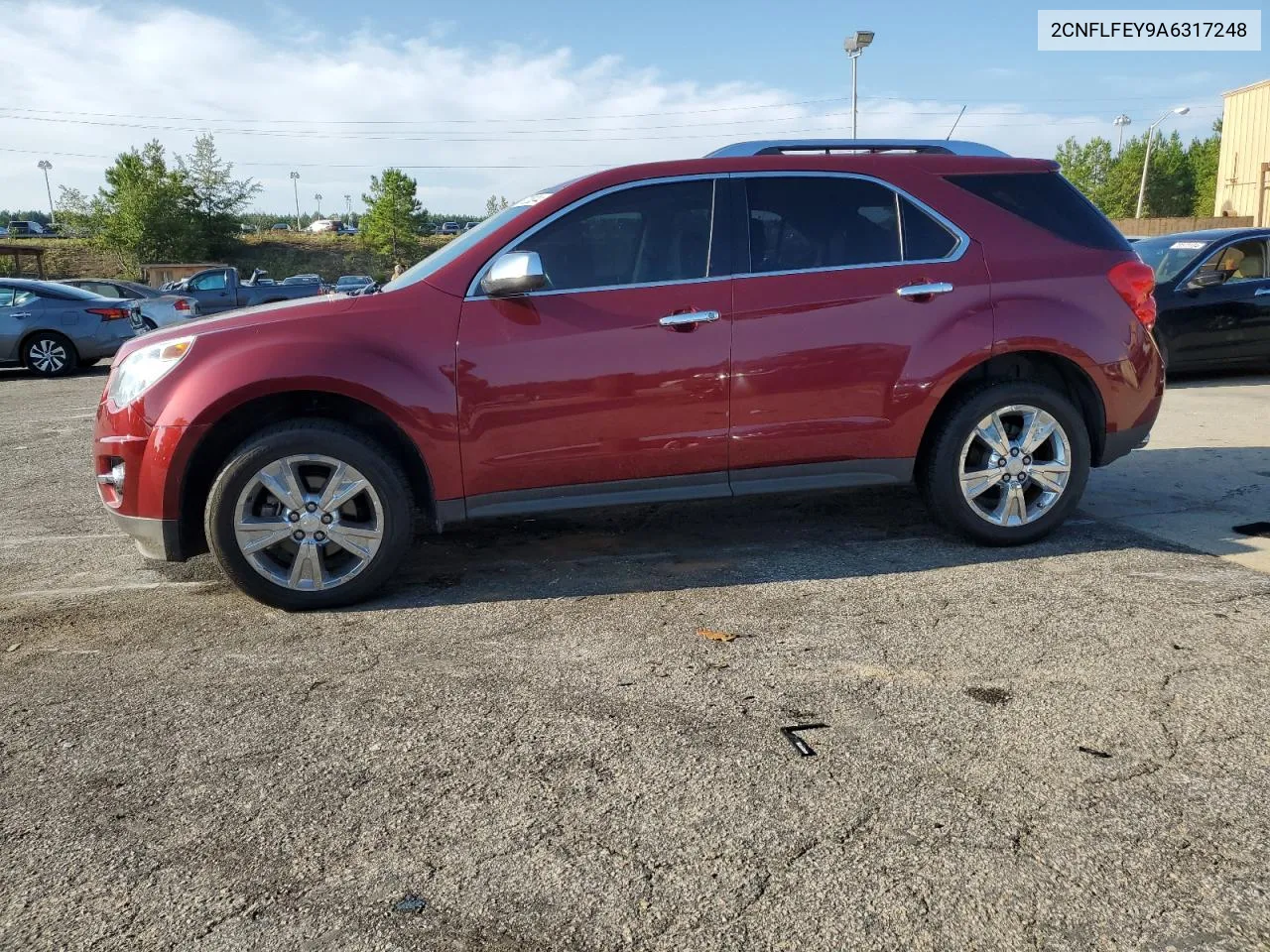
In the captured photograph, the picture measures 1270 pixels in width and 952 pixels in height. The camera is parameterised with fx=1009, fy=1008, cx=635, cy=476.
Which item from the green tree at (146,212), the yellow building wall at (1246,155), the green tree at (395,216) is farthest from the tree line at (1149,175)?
the green tree at (146,212)

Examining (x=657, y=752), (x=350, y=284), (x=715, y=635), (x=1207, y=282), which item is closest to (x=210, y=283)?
(x=350, y=284)

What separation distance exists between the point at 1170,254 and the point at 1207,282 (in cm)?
60

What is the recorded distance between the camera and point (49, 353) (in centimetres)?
1482

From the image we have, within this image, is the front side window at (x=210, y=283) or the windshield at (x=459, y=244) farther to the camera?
the front side window at (x=210, y=283)

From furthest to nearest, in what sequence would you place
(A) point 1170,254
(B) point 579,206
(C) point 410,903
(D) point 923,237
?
(A) point 1170,254, (D) point 923,237, (B) point 579,206, (C) point 410,903

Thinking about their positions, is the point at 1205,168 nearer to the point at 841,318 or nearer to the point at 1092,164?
the point at 1092,164

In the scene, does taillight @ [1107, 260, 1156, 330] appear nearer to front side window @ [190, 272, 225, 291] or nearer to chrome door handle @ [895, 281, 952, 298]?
chrome door handle @ [895, 281, 952, 298]

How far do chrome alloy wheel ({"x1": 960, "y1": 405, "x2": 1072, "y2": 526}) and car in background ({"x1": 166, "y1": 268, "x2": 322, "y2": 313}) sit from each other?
65.0ft

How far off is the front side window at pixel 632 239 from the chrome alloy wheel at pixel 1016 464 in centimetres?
155

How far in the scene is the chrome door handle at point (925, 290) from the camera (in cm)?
454

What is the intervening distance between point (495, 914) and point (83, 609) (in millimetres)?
2950

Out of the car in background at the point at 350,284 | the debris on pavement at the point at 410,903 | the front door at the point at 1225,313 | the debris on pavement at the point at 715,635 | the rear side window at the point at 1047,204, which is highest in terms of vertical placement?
the rear side window at the point at 1047,204

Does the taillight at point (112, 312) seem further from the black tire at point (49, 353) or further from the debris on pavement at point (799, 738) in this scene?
the debris on pavement at point (799, 738)

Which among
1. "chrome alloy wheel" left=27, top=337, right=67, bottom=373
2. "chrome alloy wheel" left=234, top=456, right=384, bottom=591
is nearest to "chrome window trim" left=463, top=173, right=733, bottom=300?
"chrome alloy wheel" left=234, top=456, right=384, bottom=591
